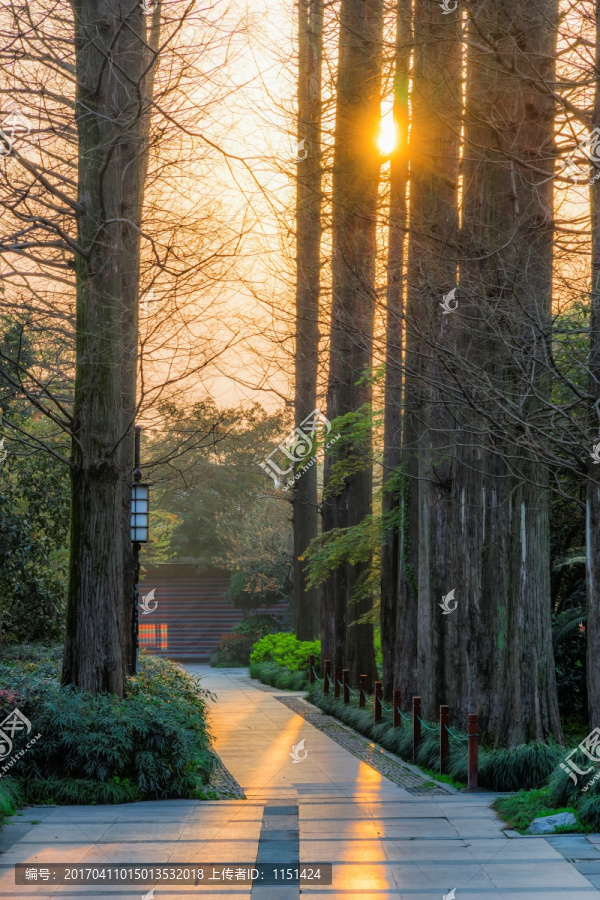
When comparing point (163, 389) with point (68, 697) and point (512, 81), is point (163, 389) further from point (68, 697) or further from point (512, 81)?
point (512, 81)

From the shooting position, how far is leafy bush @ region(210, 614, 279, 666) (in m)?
44.0

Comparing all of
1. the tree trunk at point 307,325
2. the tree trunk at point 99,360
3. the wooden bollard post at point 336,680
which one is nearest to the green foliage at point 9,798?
the tree trunk at point 99,360

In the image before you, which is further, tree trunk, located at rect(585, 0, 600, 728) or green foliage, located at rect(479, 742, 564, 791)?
green foliage, located at rect(479, 742, 564, 791)

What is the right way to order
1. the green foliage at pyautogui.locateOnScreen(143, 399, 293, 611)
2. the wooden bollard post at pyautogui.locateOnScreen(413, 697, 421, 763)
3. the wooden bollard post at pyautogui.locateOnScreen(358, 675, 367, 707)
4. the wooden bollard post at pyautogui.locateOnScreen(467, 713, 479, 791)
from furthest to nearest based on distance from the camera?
the green foliage at pyautogui.locateOnScreen(143, 399, 293, 611)
the wooden bollard post at pyautogui.locateOnScreen(358, 675, 367, 707)
the wooden bollard post at pyautogui.locateOnScreen(413, 697, 421, 763)
the wooden bollard post at pyautogui.locateOnScreen(467, 713, 479, 791)

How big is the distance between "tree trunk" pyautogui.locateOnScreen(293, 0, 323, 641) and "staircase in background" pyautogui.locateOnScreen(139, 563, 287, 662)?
1499cm

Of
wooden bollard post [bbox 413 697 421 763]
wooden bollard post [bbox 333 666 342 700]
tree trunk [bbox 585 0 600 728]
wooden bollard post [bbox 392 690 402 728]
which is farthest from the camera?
wooden bollard post [bbox 333 666 342 700]

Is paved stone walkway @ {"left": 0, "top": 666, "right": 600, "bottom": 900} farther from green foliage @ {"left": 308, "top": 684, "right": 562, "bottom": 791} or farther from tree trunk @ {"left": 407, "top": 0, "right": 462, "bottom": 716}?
tree trunk @ {"left": 407, "top": 0, "right": 462, "bottom": 716}

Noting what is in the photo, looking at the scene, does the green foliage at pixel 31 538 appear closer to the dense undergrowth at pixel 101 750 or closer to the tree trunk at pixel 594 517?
the dense undergrowth at pixel 101 750

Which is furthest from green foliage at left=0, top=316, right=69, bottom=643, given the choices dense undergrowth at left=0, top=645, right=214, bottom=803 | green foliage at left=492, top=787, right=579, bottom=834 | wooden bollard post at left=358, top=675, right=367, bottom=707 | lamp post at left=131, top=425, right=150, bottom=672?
green foliage at left=492, top=787, right=579, bottom=834

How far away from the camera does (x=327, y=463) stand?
85.8 feet

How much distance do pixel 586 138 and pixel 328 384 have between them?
1404cm

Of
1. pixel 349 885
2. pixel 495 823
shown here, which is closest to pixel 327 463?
pixel 495 823

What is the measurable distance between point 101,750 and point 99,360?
15.4ft

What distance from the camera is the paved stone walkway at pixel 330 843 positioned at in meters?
6.67
